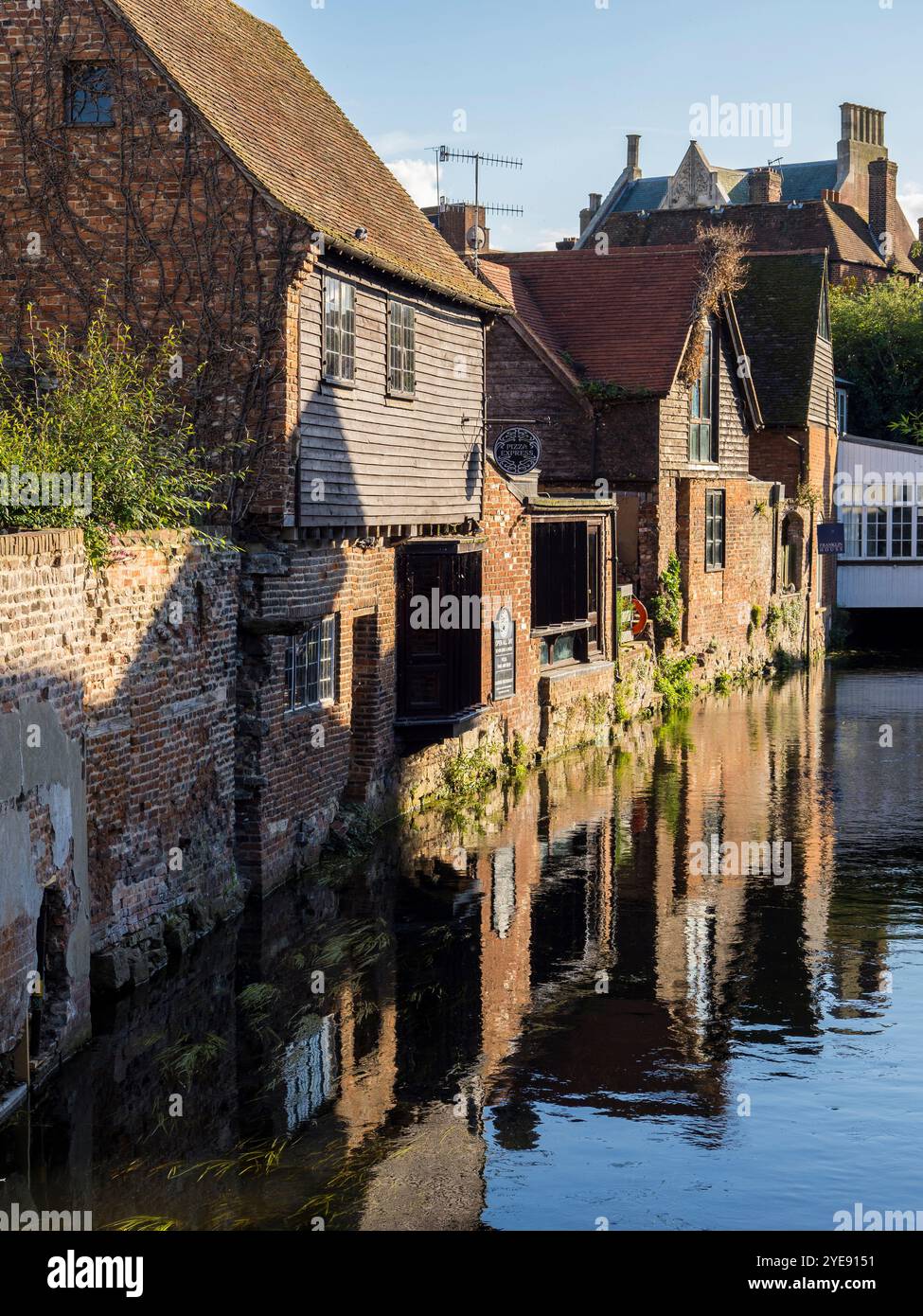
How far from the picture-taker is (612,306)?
34656mm

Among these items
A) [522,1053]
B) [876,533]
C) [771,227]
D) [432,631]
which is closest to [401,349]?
[432,631]

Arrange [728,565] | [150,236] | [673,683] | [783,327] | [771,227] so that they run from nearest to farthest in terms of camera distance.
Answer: [150,236], [673,683], [728,565], [783,327], [771,227]

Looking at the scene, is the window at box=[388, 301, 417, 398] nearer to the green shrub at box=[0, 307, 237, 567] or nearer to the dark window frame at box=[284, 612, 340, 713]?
the dark window frame at box=[284, 612, 340, 713]

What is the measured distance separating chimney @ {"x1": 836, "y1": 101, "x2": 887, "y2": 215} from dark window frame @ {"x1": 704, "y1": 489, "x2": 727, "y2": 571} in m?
38.8

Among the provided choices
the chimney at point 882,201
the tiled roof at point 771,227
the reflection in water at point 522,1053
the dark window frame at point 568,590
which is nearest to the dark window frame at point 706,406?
the dark window frame at point 568,590

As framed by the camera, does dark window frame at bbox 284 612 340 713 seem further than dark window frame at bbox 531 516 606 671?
No

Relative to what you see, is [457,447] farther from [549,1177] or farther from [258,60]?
[549,1177]

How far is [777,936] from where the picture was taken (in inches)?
588

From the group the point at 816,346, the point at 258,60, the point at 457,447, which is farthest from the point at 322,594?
the point at 816,346

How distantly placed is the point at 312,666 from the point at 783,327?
27726 millimetres

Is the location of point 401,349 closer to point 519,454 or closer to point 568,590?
point 568,590

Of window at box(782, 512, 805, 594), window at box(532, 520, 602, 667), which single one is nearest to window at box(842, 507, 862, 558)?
window at box(782, 512, 805, 594)

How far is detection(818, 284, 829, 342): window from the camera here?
42.2 metres

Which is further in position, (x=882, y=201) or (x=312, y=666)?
(x=882, y=201)
